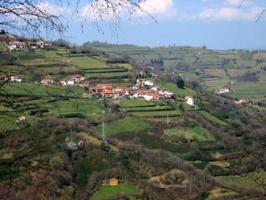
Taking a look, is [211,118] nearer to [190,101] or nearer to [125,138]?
[190,101]

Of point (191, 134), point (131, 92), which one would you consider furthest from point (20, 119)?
point (131, 92)

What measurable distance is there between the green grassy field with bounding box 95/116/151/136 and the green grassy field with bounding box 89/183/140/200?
26.7 feet

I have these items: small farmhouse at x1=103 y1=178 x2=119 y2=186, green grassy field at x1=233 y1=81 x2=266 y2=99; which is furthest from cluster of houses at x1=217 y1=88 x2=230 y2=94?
small farmhouse at x1=103 y1=178 x2=119 y2=186

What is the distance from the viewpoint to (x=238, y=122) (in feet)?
149

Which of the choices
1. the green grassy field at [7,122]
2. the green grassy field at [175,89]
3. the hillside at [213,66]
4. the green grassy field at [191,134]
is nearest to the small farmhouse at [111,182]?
the green grassy field at [191,134]

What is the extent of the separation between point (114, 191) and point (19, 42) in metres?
24.1

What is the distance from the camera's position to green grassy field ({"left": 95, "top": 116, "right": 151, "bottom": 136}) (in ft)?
120

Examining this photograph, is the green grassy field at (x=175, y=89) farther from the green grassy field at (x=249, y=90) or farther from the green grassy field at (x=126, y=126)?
the green grassy field at (x=249, y=90)

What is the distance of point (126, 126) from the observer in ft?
123

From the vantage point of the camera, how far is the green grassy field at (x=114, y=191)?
26031mm

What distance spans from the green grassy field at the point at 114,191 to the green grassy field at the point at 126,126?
321 inches

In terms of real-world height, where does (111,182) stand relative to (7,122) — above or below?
below

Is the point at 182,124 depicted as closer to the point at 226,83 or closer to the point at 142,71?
the point at 142,71

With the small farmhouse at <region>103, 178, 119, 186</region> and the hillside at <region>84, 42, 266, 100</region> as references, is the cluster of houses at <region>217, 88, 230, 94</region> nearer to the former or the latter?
the hillside at <region>84, 42, 266, 100</region>
